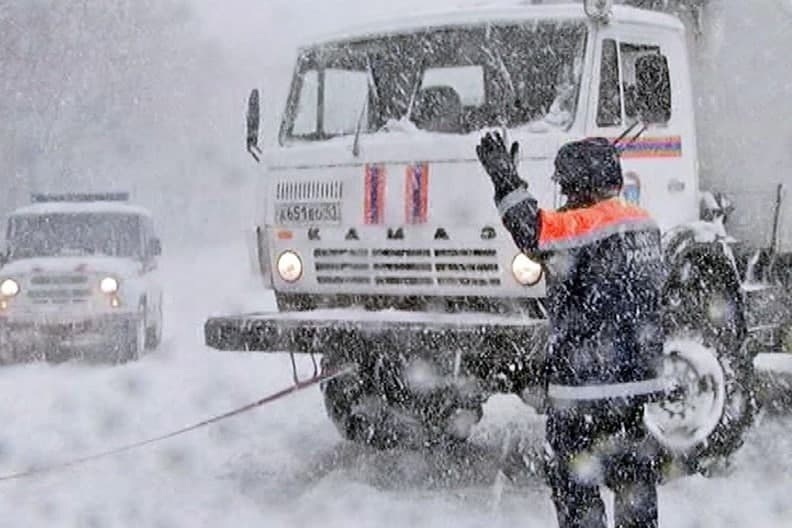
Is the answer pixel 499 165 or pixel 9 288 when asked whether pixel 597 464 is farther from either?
pixel 9 288

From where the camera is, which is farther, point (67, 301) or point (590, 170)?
point (67, 301)

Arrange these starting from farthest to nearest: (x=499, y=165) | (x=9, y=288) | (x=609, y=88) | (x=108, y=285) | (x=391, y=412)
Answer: (x=108, y=285) → (x=9, y=288) → (x=391, y=412) → (x=609, y=88) → (x=499, y=165)

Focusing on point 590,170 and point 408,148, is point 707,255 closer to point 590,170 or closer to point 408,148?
point 408,148

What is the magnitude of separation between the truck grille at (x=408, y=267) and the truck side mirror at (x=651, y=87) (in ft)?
4.31

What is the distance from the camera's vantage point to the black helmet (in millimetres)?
5066

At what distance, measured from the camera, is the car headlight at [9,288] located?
13922 millimetres

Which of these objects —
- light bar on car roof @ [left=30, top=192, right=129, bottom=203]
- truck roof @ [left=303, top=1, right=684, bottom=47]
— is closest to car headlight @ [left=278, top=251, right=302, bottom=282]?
truck roof @ [left=303, top=1, right=684, bottom=47]

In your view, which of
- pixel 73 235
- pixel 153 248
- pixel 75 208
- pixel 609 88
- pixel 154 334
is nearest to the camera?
pixel 609 88

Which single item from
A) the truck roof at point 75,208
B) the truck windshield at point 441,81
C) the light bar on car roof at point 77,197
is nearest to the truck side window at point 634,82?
the truck windshield at point 441,81

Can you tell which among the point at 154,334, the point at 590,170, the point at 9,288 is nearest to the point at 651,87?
the point at 590,170

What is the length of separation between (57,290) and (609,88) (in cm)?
818

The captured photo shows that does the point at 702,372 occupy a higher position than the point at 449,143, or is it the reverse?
the point at 449,143

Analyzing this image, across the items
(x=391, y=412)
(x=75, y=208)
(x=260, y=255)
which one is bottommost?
(x=391, y=412)

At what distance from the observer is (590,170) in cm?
507
